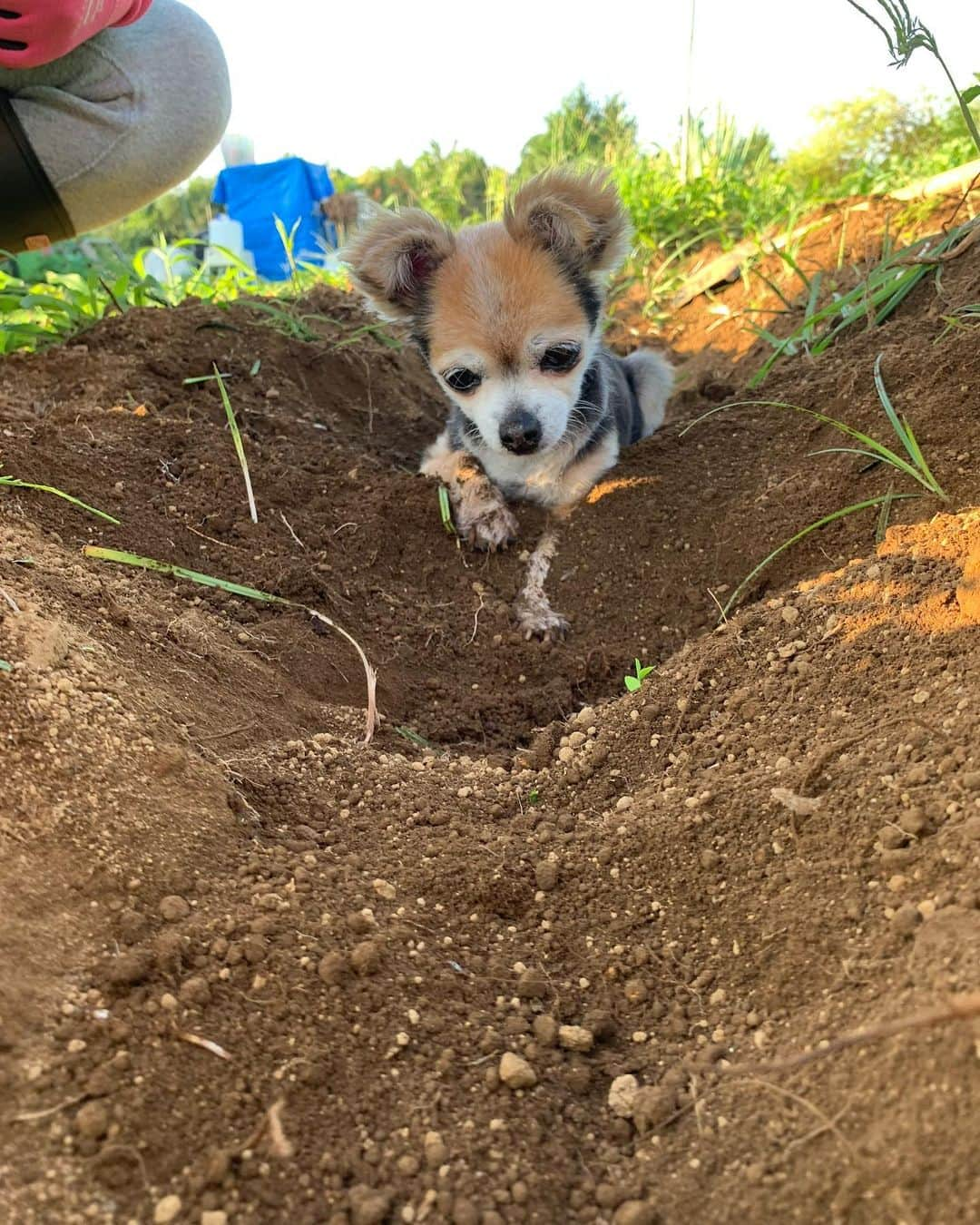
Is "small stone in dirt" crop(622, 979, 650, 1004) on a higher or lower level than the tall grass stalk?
lower

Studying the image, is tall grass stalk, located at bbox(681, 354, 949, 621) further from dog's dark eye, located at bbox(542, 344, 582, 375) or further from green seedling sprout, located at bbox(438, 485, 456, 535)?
green seedling sprout, located at bbox(438, 485, 456, 535)

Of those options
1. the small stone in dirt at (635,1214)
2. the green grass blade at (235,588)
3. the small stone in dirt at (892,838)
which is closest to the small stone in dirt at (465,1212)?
the small stone in dirt at (635,1214)

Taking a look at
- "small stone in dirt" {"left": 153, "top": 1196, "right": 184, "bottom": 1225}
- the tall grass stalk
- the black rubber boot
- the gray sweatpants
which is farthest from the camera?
the gray sweatpants

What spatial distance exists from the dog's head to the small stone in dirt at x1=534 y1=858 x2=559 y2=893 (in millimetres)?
1994

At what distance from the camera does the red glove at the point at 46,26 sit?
11.8 feet

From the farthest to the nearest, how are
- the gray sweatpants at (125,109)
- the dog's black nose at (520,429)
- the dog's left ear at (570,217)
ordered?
1. the gray sweatpants at (125,109)
2. the dog's left ear at (570,217)
3. the dog's black nose at (520,429)

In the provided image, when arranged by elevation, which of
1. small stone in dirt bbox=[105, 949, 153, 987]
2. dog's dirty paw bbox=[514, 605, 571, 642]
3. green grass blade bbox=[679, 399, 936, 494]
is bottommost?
dog's dirty paw bbox=[514, 605, 571, 642]

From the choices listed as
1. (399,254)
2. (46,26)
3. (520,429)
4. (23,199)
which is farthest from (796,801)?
(23,199)

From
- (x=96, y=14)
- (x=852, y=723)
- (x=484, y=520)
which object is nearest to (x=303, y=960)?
(x=852, y=723)

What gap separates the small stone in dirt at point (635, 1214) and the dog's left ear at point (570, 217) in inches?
129

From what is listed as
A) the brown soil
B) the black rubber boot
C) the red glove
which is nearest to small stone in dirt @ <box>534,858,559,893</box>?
the brown soil

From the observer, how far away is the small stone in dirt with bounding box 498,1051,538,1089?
1.26 meters

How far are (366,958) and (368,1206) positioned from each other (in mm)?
Answer: 375

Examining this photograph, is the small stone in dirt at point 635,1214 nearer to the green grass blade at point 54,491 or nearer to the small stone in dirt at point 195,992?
the small stone in dirt at point 195,992
